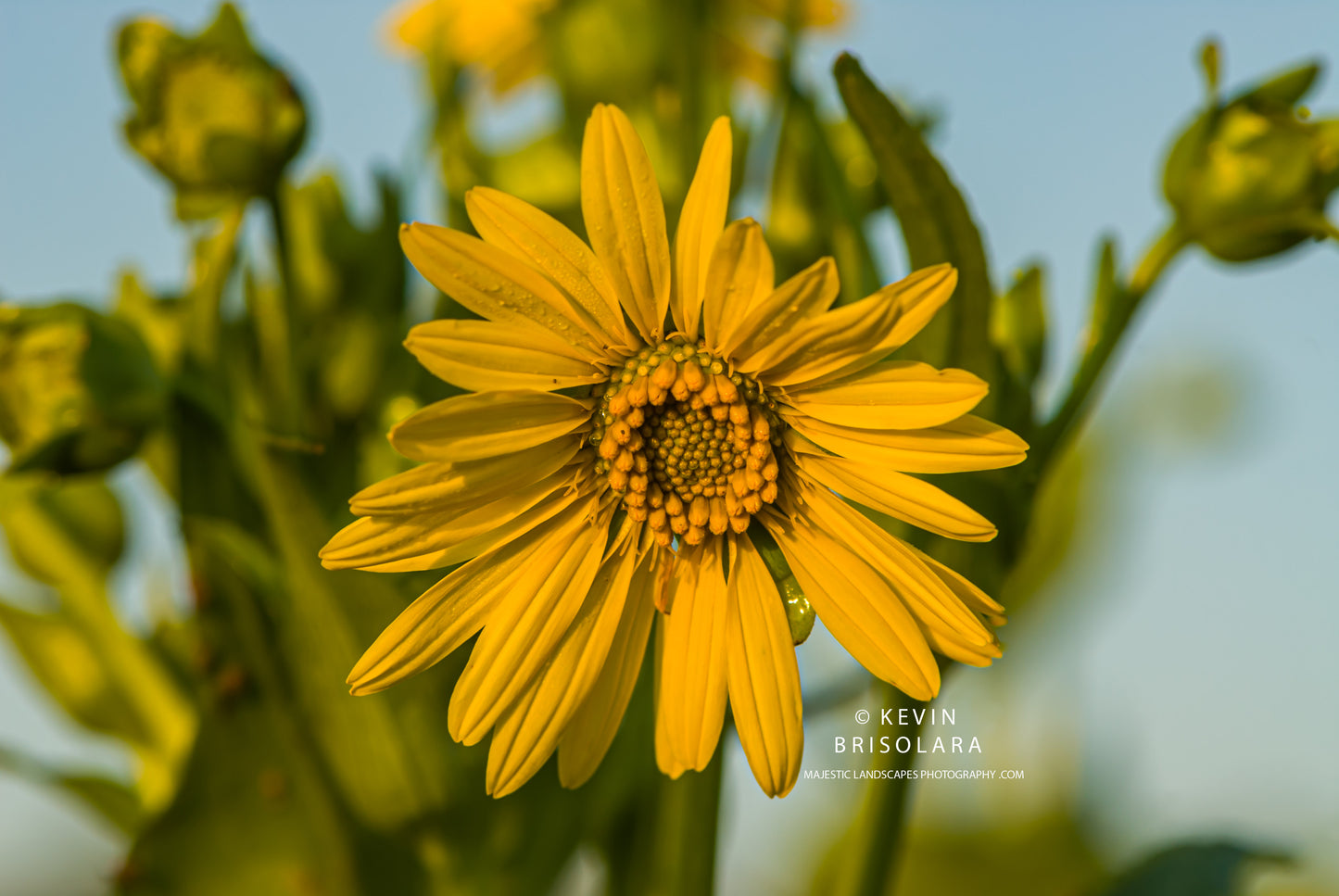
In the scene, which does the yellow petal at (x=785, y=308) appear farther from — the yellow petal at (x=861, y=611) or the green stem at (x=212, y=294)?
the green stem at (x=212, y=294)

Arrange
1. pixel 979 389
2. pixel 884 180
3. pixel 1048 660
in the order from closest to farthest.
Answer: pixel 979 389, pixel 884 180, pixel 1048 660

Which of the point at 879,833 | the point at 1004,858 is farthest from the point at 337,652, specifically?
the point at 1004,858

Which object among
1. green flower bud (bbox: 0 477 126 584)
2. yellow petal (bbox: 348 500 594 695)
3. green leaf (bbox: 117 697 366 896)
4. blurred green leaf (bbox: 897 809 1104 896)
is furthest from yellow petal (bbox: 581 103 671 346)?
blurred green leaf (bbox: 897 809 1104 896)

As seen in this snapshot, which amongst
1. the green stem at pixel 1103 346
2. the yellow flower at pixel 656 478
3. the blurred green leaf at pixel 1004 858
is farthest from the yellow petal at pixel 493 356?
the blurred green leaf at pixel 1004 858

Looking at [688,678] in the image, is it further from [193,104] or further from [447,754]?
[193,104]

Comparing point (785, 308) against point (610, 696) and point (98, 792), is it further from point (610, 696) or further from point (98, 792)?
point (98, 792)

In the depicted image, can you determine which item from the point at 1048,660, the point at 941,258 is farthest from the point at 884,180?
the point at 1048,660
